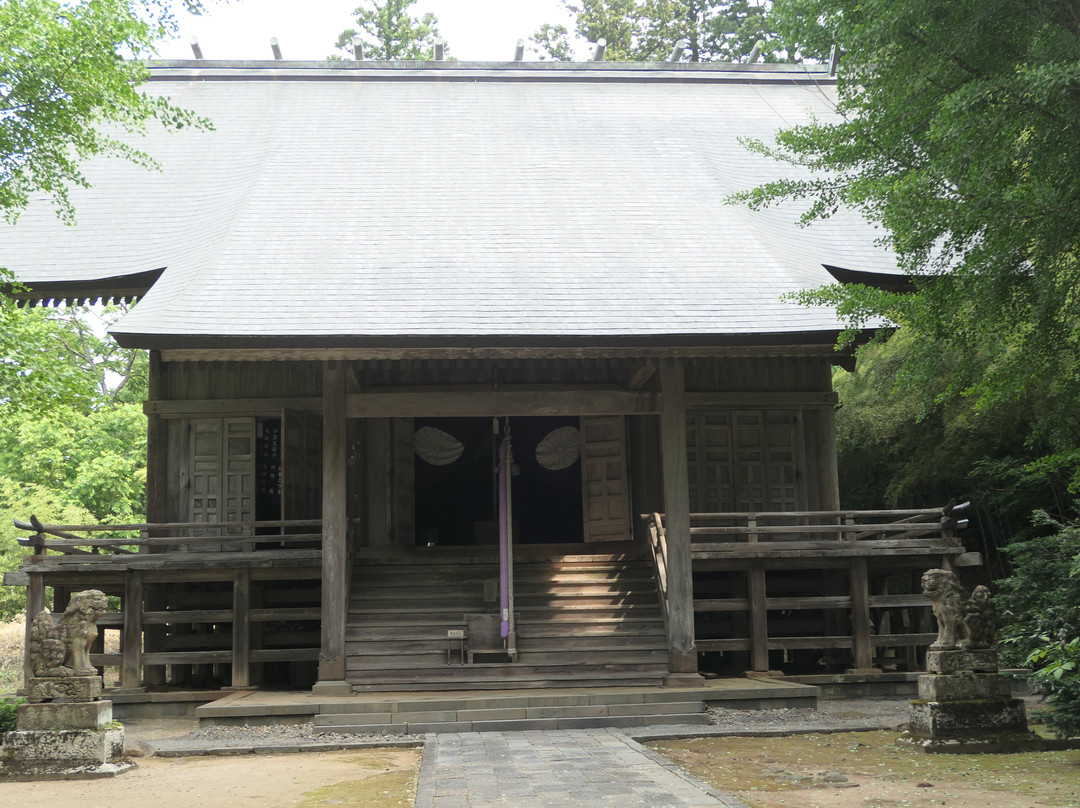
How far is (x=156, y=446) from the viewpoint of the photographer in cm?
1301

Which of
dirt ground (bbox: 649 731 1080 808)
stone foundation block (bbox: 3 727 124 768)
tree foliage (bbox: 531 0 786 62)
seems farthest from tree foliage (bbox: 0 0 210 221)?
tree foliage (bbox: 531 0 786 62)

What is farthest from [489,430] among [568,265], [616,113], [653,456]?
[616,113]

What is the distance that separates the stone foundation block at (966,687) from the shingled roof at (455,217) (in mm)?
3720

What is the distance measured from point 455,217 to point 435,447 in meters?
3.22

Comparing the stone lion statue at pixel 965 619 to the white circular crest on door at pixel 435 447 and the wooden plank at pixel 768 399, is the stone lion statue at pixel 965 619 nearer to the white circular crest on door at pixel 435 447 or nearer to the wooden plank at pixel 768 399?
the wooden plank at pixel 768 399

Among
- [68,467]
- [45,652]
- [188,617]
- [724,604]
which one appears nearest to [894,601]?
[724,604]

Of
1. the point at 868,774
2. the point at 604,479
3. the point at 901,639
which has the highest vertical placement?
the point at 604,479

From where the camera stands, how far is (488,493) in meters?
18.2

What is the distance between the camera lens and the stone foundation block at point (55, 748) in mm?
8117

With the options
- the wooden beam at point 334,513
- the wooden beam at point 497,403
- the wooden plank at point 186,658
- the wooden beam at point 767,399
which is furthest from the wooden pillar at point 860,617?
the wooden plank at point 186,658

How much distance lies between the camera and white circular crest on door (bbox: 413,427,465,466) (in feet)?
47.2

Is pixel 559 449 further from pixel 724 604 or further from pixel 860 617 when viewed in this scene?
pixel 860 617

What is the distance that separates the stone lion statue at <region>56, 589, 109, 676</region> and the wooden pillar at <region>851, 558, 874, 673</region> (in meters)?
8.05

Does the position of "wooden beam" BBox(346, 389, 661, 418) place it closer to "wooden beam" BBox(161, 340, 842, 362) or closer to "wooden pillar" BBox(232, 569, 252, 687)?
"wooden beam" BBox(161, 340, 842, 362)
